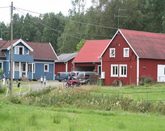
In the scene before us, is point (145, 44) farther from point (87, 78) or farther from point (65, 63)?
point (65, 63)

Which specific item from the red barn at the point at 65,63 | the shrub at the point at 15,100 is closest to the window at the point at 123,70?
the red barn at the point at 65,63

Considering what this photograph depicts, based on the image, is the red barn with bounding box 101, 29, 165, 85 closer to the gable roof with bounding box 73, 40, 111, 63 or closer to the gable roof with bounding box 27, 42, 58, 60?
the gable roof with bounding box 73, 40, 111, 63

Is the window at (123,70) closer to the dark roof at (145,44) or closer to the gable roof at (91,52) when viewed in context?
the dark roof at (145,44)

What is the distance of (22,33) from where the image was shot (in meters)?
142

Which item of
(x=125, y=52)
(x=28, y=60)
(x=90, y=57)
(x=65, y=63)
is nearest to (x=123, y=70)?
(x=125, y=52)

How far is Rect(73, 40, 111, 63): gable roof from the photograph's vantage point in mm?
77438

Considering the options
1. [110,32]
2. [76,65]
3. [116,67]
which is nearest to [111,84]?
[116,67]

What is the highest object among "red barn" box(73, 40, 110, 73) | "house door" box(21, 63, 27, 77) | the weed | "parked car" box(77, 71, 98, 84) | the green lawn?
"red barn" box(73, 40, 110, 73)

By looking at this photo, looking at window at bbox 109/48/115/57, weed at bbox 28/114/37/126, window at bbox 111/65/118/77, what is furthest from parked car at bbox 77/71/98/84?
weed at bbox 28/114/37/126

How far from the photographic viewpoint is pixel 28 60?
7794cm

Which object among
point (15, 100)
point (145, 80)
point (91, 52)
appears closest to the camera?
point (15, 100)

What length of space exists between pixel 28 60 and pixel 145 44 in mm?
20791

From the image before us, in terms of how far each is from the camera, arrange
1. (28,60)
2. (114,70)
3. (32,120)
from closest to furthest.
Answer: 1. (32,120)
2. (114,70)
3. (28,60)

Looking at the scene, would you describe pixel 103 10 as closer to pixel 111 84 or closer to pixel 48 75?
pixel 48 75
